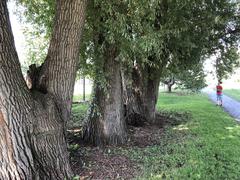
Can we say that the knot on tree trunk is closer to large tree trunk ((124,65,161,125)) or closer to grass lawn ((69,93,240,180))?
grass lawn ((69,93,240,180))

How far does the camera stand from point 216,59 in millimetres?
13086

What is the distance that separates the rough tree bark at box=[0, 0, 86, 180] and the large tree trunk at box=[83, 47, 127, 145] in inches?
75.4

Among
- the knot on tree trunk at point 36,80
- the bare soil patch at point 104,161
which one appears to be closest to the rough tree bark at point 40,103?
the knot on tree trunk at point 36,80

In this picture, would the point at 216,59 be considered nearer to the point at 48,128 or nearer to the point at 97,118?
the point at 97,118

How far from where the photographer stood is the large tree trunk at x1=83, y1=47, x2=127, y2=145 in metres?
7.44

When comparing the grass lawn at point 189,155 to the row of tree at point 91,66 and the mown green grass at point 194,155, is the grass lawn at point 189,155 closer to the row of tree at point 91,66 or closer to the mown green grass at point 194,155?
the mown green grass at point 194,155

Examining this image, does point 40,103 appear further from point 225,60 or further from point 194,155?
point 225,60

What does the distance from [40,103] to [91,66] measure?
95.4 inches

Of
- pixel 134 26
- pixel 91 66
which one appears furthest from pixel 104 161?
pixel 134 26

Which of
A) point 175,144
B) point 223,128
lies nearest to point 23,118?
point 175,144

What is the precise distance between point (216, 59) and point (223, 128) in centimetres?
370

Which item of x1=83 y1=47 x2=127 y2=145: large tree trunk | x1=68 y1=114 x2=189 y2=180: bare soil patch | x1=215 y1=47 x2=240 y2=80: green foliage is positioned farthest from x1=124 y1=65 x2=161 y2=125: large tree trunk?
x1=215 y1=47 x2=240 y2=80: green foliage

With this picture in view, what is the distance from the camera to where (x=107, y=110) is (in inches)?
295

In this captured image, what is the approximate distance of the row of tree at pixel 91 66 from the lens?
4418 mm
